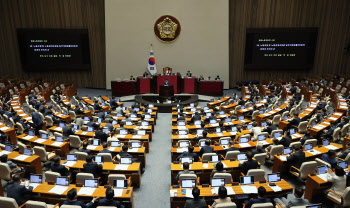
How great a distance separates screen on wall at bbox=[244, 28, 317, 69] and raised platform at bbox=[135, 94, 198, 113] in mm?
7139

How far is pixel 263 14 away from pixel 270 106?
10837 mm

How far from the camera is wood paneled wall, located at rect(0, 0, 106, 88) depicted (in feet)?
69.1

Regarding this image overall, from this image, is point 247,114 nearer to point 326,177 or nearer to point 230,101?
point 230,101

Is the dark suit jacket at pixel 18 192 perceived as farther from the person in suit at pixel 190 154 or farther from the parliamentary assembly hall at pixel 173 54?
the parliamentary assembly hall at pixel 173 54

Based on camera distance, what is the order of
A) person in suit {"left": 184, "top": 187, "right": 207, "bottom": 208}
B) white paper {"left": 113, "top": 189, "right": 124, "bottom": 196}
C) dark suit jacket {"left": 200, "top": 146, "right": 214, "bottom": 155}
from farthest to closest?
dark suit jacket {"left": 200, "top": 146, "right": 214, "bottom": 155} < white paper {"left": 113, "top": 189, "right": 124, "bottom": 196} < person in suit {"left": 184, "top": 187, "right": 207, "bottom": 208}

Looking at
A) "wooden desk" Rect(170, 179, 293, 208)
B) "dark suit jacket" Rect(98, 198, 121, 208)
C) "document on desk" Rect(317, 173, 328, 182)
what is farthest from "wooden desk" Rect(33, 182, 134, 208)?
"document on desk" Rect(317, 173, 328, 182)

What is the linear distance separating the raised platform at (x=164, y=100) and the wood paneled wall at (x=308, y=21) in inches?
268

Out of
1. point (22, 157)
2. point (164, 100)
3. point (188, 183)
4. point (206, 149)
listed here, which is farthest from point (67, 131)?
point (164, 100)

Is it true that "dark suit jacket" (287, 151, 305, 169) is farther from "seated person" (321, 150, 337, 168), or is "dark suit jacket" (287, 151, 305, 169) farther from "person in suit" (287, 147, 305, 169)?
"seated person" (321, 150, 337, 168)

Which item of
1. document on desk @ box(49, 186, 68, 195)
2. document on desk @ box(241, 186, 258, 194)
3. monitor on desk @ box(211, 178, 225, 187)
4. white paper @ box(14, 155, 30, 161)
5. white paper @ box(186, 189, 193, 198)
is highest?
monitor on desk @ box(211, 178, 225, 187)

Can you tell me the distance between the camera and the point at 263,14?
21.0 metres

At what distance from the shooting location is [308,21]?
2100cm

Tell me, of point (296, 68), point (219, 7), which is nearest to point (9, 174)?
point (219, 7)

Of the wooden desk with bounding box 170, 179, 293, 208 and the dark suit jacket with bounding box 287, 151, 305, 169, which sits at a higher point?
the dark suit jacket with bounding box 287, 151, 305, 169
